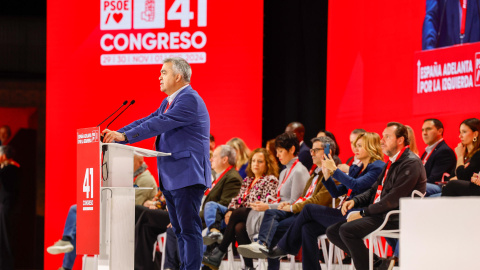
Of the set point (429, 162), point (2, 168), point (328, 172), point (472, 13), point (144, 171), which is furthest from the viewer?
point (2, 168)

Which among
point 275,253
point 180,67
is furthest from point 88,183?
point 275,253

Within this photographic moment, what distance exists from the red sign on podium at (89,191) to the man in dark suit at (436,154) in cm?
288

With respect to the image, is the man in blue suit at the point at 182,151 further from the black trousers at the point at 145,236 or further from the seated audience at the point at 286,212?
the black trousers at the point at 145,236

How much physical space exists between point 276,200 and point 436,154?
1350mm

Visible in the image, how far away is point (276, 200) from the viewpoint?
5.57 m

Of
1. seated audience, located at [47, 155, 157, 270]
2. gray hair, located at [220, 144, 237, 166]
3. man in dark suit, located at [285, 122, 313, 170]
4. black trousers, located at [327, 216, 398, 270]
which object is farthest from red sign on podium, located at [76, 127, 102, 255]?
man in dark suit, located at [285, 122, 313, 170]

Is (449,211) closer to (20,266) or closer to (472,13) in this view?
(472,13)

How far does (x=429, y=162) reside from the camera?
552cm

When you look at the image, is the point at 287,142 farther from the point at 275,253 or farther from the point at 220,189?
the point at 275,253

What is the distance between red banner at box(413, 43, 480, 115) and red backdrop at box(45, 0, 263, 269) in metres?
1.83

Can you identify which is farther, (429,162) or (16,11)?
(16,11)

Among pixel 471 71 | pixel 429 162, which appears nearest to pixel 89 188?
pixel 429 162

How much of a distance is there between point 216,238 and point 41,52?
148 inches

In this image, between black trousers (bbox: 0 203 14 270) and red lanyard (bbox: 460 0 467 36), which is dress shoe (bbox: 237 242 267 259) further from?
black trousers (bbox: 0 203 14 270)
